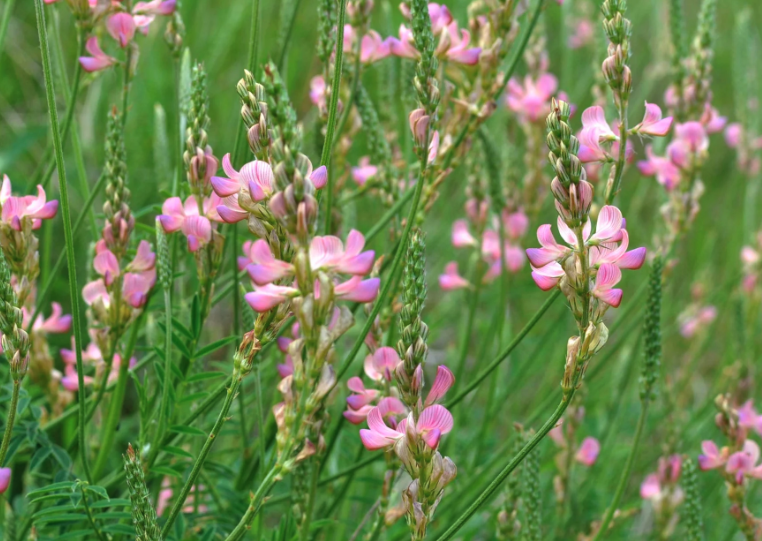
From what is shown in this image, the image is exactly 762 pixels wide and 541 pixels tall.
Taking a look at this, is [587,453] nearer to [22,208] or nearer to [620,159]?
[620,159]

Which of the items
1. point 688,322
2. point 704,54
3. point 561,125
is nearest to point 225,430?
point 561,125

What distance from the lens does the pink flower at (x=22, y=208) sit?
1289mm

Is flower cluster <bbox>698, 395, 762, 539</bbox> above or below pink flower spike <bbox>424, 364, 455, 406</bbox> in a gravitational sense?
below

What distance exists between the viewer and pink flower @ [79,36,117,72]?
1.49 m

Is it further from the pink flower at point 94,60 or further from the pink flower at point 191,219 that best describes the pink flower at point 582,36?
the pink flower at point 191,219

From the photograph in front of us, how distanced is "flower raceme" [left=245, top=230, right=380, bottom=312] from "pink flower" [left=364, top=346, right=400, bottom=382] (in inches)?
13.9

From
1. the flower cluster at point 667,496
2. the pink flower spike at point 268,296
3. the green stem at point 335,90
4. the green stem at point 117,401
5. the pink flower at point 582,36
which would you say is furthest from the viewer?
the pink flower at point 582,36

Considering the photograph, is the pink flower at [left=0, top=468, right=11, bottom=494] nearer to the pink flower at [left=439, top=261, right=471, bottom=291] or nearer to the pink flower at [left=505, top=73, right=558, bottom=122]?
the pink flower at [left=439, top=261, right=471, bottom=291]

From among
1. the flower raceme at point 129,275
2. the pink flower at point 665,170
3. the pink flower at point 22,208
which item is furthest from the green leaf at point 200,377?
the pink flower at point 665,170

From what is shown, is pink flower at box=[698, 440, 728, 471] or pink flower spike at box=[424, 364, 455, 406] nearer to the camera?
pink flower spike at box=[424, 364, 455, 406]

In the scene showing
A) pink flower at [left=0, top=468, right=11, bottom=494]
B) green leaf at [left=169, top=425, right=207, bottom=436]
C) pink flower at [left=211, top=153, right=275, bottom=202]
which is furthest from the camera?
green leaf at [left=169, top=425, right=207, bottom=436]

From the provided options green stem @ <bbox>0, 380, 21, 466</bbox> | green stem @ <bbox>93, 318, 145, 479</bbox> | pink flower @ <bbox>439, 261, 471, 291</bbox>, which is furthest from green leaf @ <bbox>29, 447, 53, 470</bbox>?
pink flower @ <bbox>439, 261, 471, 291</bbox>

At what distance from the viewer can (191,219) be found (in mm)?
1261

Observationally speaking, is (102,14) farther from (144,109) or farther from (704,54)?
(144,109)
